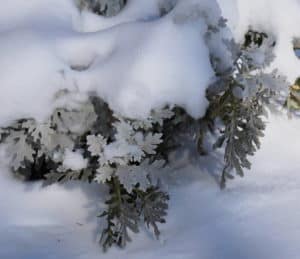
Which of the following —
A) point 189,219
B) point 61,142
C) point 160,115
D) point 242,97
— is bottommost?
point 189,219

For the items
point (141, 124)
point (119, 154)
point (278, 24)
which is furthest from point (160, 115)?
point (278, 24)

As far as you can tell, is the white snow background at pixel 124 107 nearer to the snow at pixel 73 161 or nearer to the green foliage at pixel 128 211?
the green foliage at pixel 128 211

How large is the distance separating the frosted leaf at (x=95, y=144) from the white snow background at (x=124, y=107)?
5.6 inches

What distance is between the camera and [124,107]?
8.17ft

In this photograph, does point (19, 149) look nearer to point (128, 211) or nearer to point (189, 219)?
point (128, 211)

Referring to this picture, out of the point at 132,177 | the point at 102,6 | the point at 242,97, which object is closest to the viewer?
the point at 132,177

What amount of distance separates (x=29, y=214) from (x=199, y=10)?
111 cm

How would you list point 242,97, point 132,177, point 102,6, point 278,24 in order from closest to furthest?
1. point 132,177
2. point 242,97
3. point 102,6
4. point 278,24

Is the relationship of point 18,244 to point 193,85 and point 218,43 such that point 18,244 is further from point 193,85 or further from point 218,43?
point 218,43

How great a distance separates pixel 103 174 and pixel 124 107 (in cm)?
27

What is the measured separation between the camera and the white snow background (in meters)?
2.43

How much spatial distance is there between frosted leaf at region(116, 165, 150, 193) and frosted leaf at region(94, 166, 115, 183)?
4cm

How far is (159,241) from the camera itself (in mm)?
2469

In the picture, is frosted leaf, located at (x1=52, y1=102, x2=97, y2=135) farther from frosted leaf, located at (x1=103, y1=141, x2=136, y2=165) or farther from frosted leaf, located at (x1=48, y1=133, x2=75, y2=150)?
frosted leaf, located at (x1=103, y1=141, x2=136, y2=165)
